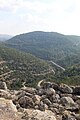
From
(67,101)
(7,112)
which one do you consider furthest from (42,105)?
(7,112)

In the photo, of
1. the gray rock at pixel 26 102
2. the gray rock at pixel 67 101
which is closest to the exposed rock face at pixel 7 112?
the gray rock at pixel 26 102

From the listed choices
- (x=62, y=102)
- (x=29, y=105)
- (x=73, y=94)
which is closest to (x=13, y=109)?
(x=29, y=105)

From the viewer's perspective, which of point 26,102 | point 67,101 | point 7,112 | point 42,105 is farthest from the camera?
point 67,101

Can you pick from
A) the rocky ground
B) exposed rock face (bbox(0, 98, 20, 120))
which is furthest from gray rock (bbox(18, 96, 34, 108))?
exposed rock face (bbox(0, 98, 20, 120))

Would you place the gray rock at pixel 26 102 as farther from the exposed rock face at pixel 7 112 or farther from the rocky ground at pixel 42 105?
the exposed rock face at pixel 7 112

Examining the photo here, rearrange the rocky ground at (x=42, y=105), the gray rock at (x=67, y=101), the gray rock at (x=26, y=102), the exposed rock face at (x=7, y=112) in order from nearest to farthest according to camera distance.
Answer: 1. the exposed rock face at (x=7, y=112)
2. the rocky ground at (x=42, y=105)
3. the gray rock at (x=26, y=102)
4. the gray rock at (x=67, y=101)

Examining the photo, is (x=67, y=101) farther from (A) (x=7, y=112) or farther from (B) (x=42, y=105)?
(A) (x=7, y=112)

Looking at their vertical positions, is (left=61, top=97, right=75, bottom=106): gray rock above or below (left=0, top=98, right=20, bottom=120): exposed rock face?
below

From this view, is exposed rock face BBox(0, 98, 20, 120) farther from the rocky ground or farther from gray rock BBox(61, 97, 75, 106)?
gray rock BBox(61, 97, 75, 106)
